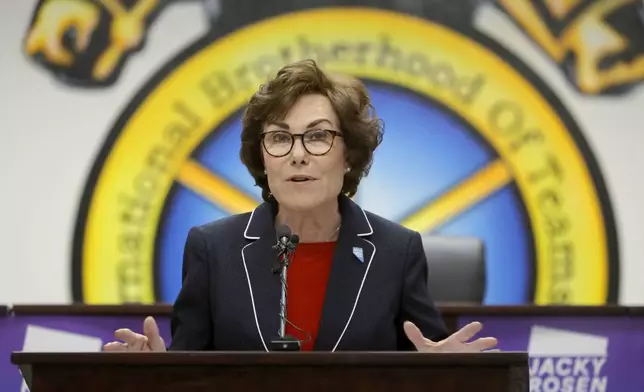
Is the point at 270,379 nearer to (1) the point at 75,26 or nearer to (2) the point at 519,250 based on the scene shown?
(2) the point at 519,250

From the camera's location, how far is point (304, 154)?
2.01m

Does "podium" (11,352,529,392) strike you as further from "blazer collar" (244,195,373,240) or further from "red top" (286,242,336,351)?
"blazer collar" (244,195,373,240)

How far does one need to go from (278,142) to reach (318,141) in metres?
0.09

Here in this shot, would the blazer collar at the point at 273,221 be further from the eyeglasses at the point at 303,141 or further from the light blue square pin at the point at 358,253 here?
the eyeglasses at the point at 303,141

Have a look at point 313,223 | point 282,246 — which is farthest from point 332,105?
point 282,246

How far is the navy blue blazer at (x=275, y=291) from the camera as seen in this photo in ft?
6.38

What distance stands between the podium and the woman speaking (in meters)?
0.47

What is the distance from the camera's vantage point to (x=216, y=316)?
77.9 inches

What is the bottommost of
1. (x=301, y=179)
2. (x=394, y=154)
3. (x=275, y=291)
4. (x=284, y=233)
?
(x=275, y=291)

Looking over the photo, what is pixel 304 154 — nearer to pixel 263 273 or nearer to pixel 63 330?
pixel 263 273

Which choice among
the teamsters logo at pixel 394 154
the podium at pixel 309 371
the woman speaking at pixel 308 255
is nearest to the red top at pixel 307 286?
the woman speaking at pixel 308 255

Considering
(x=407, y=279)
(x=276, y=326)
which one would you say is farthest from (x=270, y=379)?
(x=407, y=279)

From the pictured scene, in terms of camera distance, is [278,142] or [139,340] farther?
[278,142]

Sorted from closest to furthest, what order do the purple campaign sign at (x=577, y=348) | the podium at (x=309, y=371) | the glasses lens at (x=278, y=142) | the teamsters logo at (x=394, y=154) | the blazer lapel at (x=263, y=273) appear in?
the podium at (x=309, y=371) < the blazer lapel at (x=263, y=273) < the glasses lens at (x=278, y=142) < the purple campaign sign at (x=577, y=348) < the teamsters logo at (x=394, y=154)
